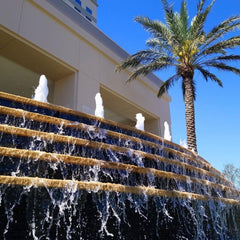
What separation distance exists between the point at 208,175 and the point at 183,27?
6.84 m

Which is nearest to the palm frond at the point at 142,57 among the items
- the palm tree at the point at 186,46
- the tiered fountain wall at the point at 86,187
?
the palm tree at the point at 186,46

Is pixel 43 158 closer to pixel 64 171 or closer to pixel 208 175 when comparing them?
pixel 64 171

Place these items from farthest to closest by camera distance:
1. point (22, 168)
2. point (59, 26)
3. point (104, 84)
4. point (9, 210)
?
point (104, 84) < point (59, 26) < point (22, 168) < point (9, 210)

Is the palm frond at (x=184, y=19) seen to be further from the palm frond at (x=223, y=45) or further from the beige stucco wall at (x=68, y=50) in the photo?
the beige stucco wall at (x=68, y=50)

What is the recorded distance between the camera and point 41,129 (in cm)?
441

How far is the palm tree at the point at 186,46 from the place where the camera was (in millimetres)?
10336

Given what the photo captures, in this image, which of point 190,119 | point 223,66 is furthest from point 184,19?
point 190,119

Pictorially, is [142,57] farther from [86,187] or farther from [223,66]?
[86,187]

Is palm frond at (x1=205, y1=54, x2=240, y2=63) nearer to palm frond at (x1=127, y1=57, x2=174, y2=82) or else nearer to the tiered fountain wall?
palm frond at (x1=127, y1=57, x2=174, y2=82)

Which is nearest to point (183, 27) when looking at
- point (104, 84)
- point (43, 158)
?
point (104, 84)

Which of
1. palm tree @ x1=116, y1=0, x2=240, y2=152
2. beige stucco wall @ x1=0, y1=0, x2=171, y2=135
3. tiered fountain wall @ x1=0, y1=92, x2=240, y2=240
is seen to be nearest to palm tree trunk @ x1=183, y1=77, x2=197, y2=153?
palm tree @ x1=116, y1=0, x2=240, y2=152

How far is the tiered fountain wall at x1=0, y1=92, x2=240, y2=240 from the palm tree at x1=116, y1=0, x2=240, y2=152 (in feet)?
18.3

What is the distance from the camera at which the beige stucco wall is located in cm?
882

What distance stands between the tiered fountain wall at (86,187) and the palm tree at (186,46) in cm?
557
